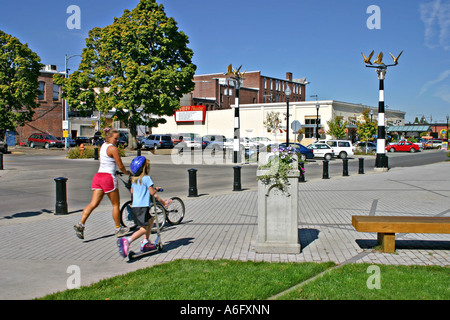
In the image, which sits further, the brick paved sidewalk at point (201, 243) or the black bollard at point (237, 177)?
the black bollard at point (237, 177)

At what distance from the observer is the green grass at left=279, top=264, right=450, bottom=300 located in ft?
14.4

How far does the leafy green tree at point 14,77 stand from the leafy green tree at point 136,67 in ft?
11.2

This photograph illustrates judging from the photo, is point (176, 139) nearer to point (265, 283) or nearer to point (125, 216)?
point (125, 216)

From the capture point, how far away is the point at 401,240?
286 inches

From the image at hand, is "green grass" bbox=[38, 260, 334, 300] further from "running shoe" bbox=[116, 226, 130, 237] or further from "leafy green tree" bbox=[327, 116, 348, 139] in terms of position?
"leafy green tree" bbox=[327, 116, 348, 139]

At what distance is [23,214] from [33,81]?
36.9 m

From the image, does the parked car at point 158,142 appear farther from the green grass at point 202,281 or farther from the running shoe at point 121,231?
the green grass at point 202,281

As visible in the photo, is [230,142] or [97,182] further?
[230,142]

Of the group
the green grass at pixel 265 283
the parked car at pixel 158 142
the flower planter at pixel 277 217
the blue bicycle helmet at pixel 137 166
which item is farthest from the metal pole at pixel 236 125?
the parked car at pixel 158 142

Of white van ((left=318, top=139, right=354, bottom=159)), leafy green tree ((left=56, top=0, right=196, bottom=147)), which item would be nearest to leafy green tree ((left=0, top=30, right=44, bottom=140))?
leafy green tree ((left=56, top=0, right=196, bottom=147))

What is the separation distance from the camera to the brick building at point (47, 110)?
180 feet

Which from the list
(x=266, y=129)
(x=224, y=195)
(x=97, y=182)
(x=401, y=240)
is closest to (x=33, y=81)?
(x=266, y=129)

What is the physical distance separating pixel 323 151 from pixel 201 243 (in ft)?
99.6

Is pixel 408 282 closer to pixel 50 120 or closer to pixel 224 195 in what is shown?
pixel 224 195
